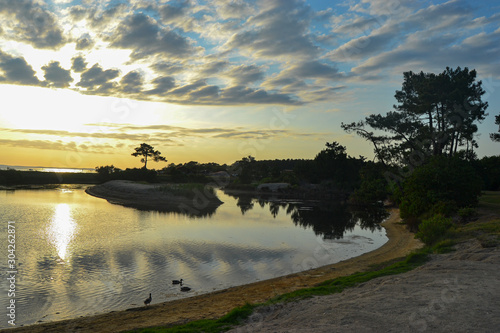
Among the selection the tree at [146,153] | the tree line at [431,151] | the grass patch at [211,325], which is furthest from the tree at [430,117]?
the tree at [146,153]

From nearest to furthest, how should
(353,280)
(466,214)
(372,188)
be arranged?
1. (353,280)
2. (466,214)
3. (372,188)

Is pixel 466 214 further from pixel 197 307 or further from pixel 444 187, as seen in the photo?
pixel 197 307

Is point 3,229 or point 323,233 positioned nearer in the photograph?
point 3,229

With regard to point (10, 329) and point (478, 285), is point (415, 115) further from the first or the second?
point (10, 329)

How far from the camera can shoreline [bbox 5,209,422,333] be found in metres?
8.87

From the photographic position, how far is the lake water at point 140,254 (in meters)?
11.5

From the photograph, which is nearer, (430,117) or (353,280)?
(353,280)

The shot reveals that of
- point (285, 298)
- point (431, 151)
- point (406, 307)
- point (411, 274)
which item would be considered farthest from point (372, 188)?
point (406, 307)

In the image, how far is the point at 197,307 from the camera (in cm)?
1032

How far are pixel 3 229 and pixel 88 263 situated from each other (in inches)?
406

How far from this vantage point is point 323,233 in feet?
88.6

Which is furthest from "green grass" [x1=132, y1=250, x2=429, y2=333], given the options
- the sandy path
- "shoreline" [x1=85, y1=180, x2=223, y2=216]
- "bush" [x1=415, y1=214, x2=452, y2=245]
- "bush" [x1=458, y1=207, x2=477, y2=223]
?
"shoreline" [x1=85, y1=180, x2=223, y2=216]

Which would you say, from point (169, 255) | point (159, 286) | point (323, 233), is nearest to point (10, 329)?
point (159, 286)

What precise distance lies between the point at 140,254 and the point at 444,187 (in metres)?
21.0
